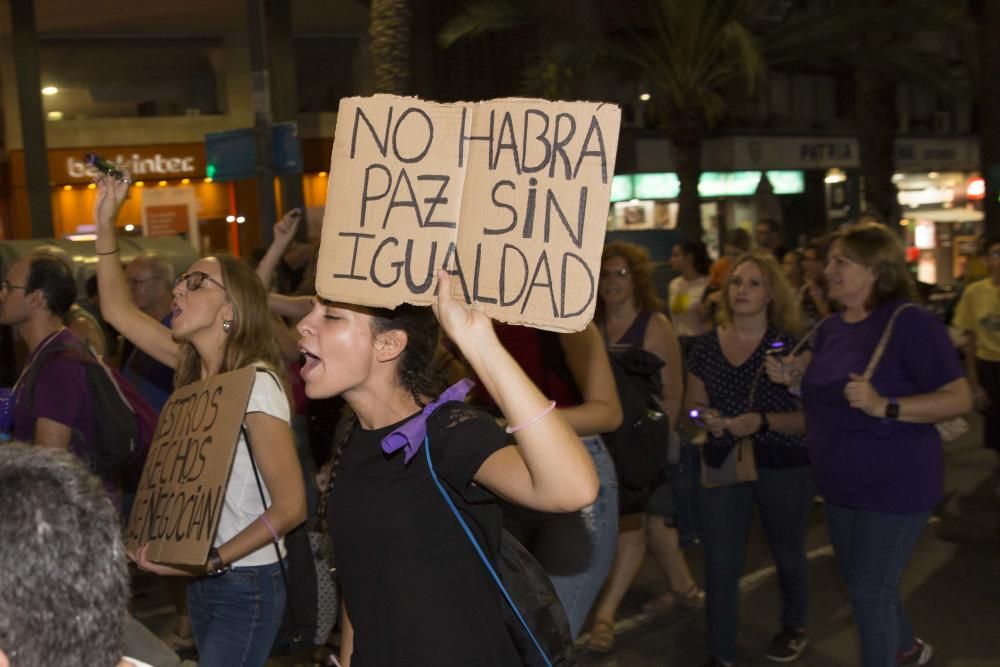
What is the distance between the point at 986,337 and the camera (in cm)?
849

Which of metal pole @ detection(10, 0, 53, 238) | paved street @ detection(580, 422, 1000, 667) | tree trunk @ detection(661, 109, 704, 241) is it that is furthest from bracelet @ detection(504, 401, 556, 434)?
metal pole @ detection(10, 0, 53, 238)

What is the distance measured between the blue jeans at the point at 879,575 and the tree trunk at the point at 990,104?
12.2 meters

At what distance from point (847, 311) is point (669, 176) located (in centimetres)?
2402

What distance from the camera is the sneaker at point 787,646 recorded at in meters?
5.89

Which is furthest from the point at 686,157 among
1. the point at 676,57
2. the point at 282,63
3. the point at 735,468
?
the point at 735,468

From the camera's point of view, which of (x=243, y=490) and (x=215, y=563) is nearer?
(x=215, y=563)

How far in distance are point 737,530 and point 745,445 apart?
0.39m

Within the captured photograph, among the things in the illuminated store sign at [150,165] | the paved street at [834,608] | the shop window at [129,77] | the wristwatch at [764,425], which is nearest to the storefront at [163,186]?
the illuminated store sign at [150,165]

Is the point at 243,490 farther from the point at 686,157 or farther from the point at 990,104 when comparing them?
the point at 686,157

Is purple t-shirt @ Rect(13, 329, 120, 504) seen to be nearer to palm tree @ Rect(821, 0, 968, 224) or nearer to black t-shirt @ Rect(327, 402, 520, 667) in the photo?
black t-shirt @ Rect(327, 402, 520, 667)

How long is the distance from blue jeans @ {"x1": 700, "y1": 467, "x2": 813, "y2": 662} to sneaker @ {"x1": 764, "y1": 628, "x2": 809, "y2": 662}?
0.33 meters

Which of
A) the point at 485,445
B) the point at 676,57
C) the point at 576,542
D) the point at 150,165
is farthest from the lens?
the point at 150,165

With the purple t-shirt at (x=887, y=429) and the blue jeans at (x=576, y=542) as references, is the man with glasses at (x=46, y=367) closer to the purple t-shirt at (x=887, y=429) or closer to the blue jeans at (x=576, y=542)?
the blue jeans at (x=576, y=542)

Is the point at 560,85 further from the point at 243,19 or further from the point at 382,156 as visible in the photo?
the point at 382,156
